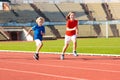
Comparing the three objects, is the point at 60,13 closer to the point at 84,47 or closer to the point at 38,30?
the point at 84,47

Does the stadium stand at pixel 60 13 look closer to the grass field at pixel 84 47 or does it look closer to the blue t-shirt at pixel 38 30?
the grass field at pixel 84 47

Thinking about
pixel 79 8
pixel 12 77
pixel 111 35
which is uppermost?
pixel 12 77

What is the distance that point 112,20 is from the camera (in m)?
65.8

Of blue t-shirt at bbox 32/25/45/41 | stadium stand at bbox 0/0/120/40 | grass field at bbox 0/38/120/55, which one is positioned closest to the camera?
blue t-shirt at bbox 32/25/45/41

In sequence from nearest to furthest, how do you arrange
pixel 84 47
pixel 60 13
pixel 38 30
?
pixel 38 30 < pixel 84 47 < pixel 60 13

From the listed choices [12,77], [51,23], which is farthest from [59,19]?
[12,77]

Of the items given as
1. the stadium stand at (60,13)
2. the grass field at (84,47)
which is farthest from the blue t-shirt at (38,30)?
the stadium stand at (60,13)

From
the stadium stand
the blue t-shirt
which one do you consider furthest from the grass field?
the stadium stand

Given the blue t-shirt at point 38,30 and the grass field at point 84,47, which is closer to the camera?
the blue t-shirt at point 38,30

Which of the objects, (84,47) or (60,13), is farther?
(60,13)

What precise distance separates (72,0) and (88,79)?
193ft

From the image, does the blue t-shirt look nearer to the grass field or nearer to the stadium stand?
the grass field

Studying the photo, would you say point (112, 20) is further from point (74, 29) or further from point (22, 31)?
point (74, 29)

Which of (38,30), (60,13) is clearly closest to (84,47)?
(38,30)
